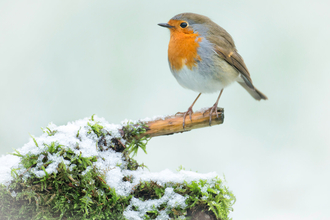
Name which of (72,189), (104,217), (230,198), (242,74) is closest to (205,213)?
(230,198)

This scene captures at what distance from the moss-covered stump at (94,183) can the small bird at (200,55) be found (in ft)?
2.76

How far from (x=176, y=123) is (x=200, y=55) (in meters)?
0.81

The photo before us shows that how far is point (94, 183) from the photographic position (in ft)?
7.07

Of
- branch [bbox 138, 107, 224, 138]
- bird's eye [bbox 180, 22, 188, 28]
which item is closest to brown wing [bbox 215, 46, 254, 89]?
bird's eye [bbox 180, 22, 188, 28]

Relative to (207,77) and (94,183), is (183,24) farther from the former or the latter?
(94,183)

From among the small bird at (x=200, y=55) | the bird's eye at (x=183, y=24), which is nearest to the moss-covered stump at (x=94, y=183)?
the small bird at (x=200, y=55)

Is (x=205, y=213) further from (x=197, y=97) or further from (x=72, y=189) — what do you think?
(x=197, y=97)

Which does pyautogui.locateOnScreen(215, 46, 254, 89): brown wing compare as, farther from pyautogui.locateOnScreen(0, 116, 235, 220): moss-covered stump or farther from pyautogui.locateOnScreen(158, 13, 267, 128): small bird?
pyautogui.locateOnScreen(0, 116, 235, 220): moss-covered stump

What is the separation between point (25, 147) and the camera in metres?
2.17

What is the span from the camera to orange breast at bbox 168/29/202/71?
2.98 meters

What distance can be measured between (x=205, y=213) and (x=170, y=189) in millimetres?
337

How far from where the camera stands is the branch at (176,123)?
106 inches

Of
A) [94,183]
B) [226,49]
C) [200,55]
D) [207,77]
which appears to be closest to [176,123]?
[207,77]

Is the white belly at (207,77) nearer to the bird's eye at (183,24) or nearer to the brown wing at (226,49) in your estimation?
the brown wing at (226,49)
